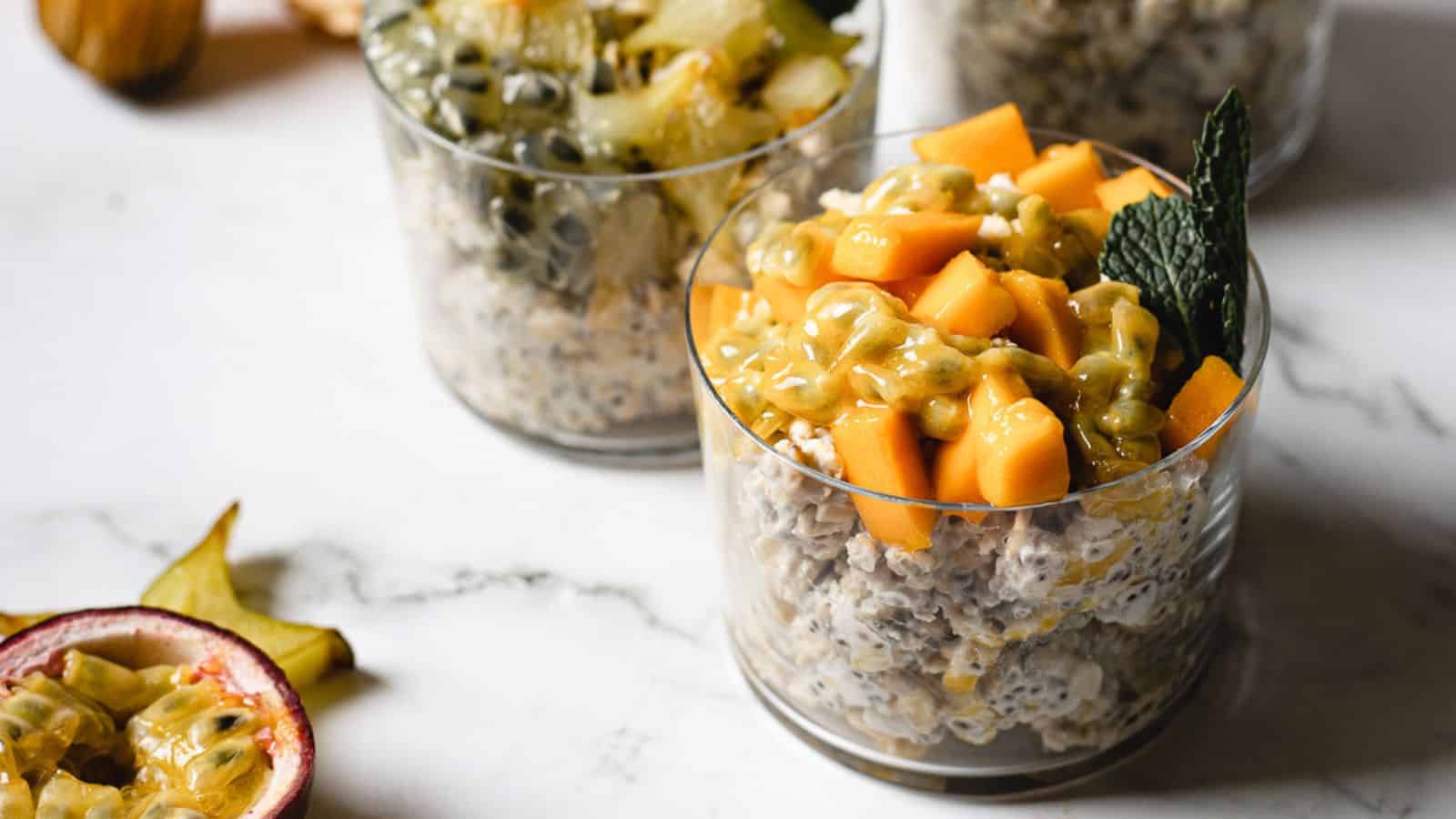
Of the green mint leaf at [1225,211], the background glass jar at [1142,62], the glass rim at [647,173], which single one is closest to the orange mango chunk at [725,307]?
the glass rim at [647,173]

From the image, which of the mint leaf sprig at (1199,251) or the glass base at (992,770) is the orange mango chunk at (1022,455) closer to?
the mint leaf sprig at (1199,251)

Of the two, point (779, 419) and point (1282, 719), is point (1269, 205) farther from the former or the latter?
point (779, 419)

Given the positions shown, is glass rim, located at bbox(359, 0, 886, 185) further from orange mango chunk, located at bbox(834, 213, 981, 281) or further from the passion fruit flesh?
the passion fruit flesh

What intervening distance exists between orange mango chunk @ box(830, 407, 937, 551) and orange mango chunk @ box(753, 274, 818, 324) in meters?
0.12

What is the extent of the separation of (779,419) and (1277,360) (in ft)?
2.06

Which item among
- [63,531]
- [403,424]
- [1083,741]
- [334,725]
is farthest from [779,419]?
[63,531]

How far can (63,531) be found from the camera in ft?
4.63

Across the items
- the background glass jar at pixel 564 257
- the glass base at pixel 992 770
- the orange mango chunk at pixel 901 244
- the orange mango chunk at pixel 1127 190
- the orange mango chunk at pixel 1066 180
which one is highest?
the orange mango chunk at pixel 901 244

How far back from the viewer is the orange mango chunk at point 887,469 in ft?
3.26

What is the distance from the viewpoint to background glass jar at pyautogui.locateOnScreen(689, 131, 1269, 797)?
101 centimetres

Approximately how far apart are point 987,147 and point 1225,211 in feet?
0.61

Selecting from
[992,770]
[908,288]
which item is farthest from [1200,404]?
[992,770]

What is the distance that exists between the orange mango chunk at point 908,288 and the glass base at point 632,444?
380 mm

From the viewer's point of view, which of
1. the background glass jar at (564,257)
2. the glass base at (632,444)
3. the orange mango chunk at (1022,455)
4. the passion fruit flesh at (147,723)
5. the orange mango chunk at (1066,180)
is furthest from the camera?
the glass base at (632,444)
